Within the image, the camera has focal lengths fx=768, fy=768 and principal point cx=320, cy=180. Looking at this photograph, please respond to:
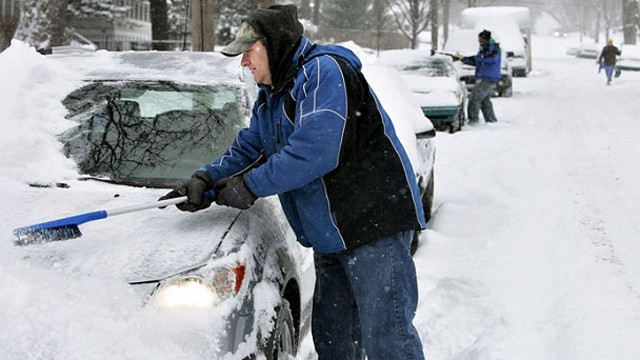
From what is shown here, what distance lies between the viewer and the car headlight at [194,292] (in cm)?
243

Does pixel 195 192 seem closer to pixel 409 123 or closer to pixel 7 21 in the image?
pixel 409 123

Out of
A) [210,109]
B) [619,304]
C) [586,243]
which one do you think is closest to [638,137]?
[586,243]

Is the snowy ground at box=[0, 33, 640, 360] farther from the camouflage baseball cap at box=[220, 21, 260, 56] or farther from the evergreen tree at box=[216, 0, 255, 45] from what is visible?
the evergreen tree at box=[216, 0, 255, 45]

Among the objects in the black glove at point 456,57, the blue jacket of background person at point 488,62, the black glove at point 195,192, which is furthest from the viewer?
the black glove at point 456,57

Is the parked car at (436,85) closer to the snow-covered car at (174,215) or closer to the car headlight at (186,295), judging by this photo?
the snow-covered car at (174,215)

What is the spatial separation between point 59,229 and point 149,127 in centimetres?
121

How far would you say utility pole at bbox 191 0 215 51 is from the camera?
9.32 meters

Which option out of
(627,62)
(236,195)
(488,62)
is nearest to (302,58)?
(236,195)

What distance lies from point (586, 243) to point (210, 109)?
3.52 m

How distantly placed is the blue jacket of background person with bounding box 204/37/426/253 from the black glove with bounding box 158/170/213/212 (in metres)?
0.22

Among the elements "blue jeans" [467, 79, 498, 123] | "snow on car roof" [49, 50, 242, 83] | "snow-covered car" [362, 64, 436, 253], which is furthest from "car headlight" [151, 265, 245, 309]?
"blue jeans" [467, 79, 498, 123]

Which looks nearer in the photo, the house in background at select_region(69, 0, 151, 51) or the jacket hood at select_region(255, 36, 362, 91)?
the jacket hood at select_region(255, 36, 362, 91)

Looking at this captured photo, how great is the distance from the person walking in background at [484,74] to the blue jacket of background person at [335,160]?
11531mm

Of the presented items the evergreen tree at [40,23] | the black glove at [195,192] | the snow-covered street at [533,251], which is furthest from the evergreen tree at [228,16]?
the black glove at [195,192]
